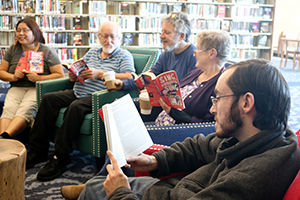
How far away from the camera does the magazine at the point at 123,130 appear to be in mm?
1000

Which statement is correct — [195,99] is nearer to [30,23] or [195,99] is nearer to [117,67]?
[117,67]

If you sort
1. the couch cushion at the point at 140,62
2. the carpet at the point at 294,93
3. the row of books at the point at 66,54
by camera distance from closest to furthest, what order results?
the couch cushion at the point at 140,62, the carpet at the point at 294,93, the row of books at the point at 66,54

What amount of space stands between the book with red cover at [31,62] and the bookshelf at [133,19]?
8.03 feet

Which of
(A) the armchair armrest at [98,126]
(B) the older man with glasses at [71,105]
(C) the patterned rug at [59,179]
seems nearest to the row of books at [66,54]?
(B) the older man with glasses at [71,105]

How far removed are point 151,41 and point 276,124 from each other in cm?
503

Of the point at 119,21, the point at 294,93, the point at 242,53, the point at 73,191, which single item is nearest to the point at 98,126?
the point at 73,191

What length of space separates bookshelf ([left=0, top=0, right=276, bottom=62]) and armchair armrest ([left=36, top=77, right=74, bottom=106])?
2.62 m

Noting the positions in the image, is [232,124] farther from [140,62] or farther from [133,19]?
[133,19]

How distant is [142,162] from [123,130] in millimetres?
171

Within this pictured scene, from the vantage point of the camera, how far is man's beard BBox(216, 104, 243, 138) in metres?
0.86

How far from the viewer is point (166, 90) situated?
5.63 feet

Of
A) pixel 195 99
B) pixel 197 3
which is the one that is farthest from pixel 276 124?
pixel 197 3

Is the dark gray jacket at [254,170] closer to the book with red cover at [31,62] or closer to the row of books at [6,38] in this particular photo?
the book with red cover at [31,62]

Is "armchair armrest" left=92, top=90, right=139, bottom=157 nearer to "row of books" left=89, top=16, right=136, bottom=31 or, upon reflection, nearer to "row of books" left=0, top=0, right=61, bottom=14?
"row of books" left=89, top=16, right=136, bottom=31
